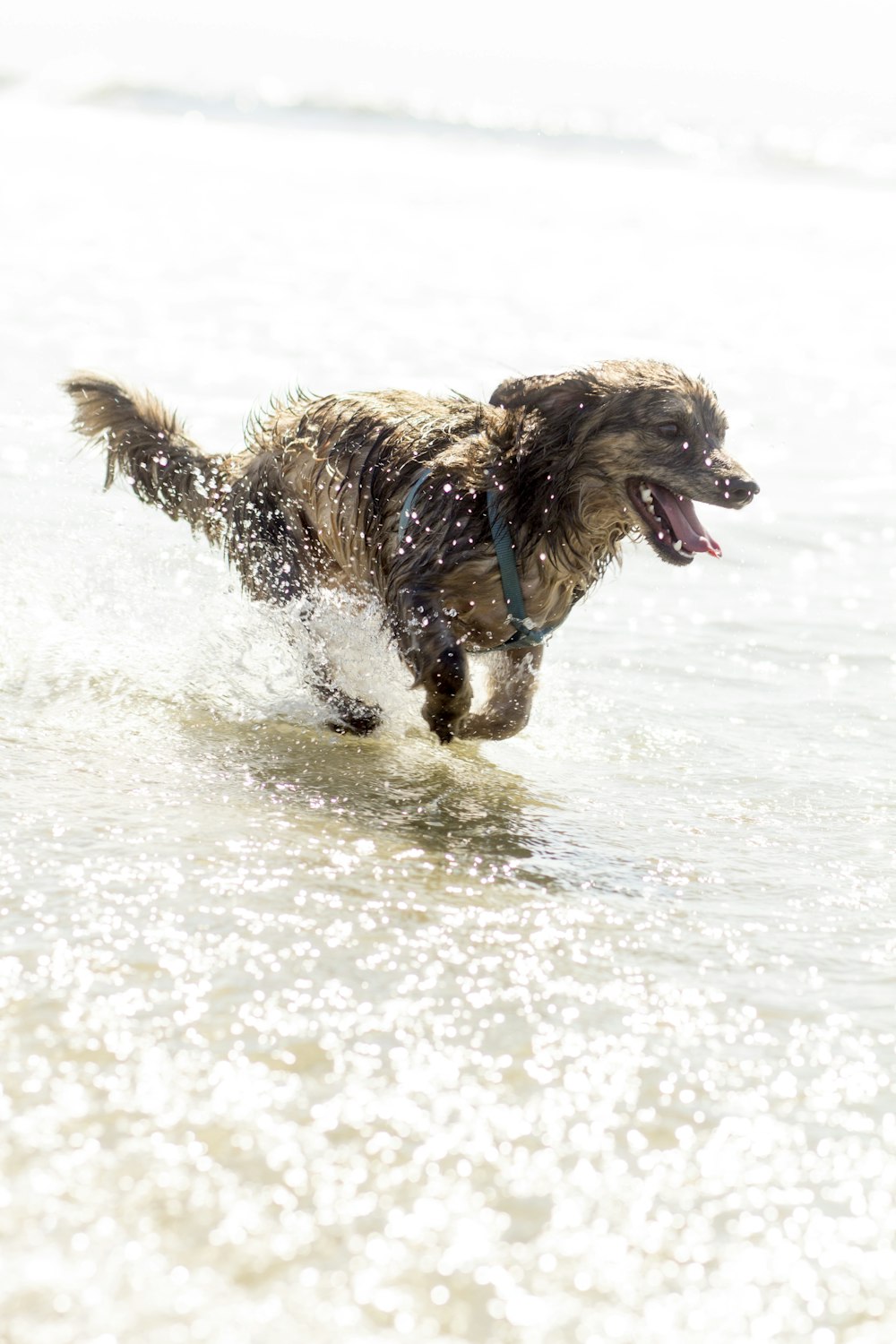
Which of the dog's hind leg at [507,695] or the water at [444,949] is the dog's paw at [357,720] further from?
the dog's hind leg at [507,695]

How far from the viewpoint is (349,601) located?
17.6 ft

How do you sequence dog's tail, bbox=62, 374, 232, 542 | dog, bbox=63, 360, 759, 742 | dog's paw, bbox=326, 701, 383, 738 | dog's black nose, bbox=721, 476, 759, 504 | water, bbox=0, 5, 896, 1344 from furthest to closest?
dog's tail, bbox=62, 374, 232, 542 → dog's paw, bbox=326, 701, 383, 738 → dog, bbox=63, 360, 759, 742 → dog's black nose, bbox=721, 476, 759, 504 → water, bbox=0, 5, 896, 1344

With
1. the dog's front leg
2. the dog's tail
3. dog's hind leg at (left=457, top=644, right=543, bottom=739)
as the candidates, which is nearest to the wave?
the dog's tail

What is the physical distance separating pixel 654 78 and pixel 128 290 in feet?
119

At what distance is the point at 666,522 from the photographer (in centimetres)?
473

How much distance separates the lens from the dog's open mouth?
470 centimetres

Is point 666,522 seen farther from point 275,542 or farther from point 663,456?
point 275,542

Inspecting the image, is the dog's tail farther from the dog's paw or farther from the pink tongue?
the pink tongue

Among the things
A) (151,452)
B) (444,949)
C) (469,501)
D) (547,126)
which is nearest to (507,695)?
(469,501)

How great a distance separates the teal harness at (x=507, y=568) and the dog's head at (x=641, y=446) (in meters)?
0.25

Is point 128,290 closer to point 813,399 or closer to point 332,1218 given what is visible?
point 813,399

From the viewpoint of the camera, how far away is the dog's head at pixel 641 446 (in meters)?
4.62

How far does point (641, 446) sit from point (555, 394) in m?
0.32

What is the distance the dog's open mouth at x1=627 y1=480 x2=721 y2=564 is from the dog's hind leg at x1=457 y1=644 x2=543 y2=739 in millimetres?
709
